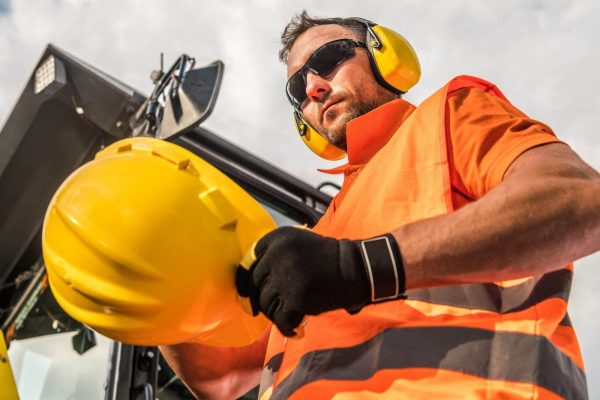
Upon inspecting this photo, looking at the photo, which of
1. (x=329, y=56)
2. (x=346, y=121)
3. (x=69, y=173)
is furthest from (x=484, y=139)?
(x=69, y=173)

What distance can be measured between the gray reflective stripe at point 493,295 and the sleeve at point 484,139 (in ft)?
0.68

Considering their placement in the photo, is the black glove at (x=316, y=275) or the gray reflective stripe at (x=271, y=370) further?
the gray reflective stripe at (x=271, y=370)

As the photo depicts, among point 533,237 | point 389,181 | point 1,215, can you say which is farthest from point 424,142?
point 1,215

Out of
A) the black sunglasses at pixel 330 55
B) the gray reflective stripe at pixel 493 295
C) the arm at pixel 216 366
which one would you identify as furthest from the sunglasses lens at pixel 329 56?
the gray reflective stripe at pixel 493 295

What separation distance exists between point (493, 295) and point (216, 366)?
944 millimetres

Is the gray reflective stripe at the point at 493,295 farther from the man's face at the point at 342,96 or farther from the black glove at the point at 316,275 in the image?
the man's face at the point at 342,96

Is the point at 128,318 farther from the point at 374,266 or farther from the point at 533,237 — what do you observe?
the point at 533,237

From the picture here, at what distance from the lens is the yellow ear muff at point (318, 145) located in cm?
239

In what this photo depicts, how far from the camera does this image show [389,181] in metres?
1.47

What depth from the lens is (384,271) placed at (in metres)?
1.08

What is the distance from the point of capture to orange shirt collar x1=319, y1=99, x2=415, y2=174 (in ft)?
5.99

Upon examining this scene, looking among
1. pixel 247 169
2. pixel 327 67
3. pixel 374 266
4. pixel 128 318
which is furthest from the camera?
pixel 247 169

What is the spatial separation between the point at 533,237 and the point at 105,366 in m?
2.08

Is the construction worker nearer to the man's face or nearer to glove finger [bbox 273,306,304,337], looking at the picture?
glove finger [bbox 273,306,304,337]
